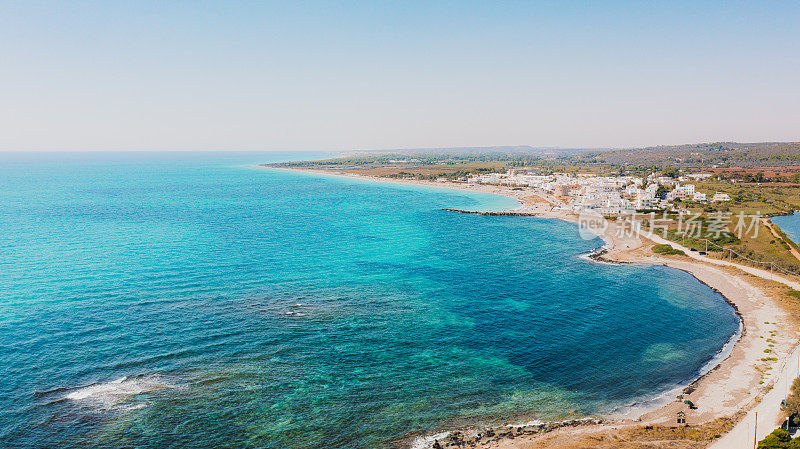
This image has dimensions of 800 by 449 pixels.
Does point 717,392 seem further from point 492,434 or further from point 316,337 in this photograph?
point 316,337

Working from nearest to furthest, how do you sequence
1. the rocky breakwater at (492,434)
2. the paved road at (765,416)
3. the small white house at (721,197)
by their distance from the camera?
the paved road at (765,416) < the rocky breakwater at (492,434) < the small white house at (721,197)

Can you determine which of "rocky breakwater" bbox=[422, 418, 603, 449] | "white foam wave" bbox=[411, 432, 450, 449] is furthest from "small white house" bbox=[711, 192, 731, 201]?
"white foam wave" bbox=[411, 432, 450, 449]

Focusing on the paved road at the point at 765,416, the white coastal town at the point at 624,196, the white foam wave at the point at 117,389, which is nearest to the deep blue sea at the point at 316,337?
the white foam wave at the point at 117,389

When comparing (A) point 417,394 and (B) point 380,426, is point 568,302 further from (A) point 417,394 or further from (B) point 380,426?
(B) point 380,426

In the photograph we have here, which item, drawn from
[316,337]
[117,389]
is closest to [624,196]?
[316,337]

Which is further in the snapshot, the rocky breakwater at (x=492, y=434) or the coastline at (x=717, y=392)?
the coastline at (x=717, y=392)

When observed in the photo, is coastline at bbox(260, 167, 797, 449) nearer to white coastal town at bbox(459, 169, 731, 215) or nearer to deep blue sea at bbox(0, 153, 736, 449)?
deep blue sea at bbox(0, 153, 736, 449)

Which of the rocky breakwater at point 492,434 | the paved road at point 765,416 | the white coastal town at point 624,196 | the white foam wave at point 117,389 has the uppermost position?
the white coastal town at point 624,196

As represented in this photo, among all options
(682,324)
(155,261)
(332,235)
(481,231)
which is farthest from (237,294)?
(481,231)

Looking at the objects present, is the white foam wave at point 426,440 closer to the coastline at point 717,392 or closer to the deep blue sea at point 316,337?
the coastline at point 717,392
